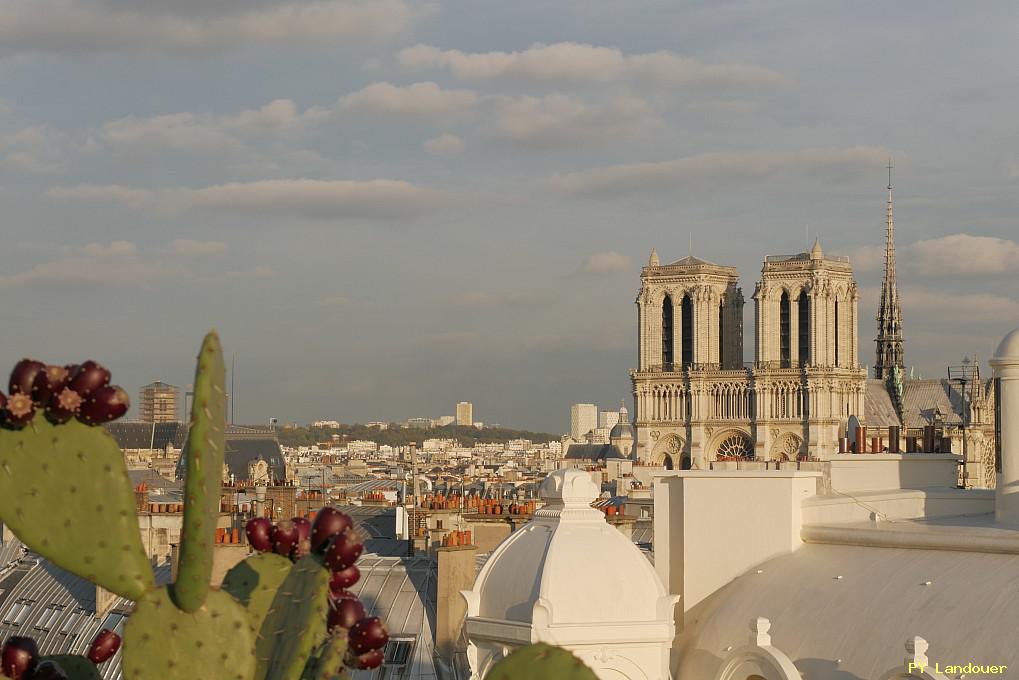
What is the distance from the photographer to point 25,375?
5.43 meters

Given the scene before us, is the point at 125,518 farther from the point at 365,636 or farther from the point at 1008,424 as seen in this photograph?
the point at 1008,424

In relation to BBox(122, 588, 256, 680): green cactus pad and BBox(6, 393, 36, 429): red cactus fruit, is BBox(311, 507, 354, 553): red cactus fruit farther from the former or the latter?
BBox(6, 393, 36, 429): red cactus fruit

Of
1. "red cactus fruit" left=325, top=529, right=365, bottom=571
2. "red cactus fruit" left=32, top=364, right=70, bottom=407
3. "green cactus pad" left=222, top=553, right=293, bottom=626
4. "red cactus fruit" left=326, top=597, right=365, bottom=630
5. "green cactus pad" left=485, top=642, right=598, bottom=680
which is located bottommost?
"green cactus pad" left=485, top=642, right=598, bottom=680

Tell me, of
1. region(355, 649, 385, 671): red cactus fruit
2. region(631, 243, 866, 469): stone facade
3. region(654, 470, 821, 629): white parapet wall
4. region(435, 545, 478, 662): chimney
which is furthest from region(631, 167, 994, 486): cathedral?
region(355, 649, 385, 671): red cactus fruit

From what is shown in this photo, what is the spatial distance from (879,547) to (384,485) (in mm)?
63243

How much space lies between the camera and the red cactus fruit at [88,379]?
17.8 ft

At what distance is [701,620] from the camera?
14.8 metres

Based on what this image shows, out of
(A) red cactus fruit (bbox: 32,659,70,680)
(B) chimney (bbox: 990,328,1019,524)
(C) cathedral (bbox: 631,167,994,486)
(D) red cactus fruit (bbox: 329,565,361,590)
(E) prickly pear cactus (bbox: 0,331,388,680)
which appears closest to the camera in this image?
(E) prickly pear cactus (bbox: 0,331,388,680)

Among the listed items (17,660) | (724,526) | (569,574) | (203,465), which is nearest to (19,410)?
(203,465)

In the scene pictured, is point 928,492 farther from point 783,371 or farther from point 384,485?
point 783,371

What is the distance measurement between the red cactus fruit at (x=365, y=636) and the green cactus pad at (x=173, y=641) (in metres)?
0.66

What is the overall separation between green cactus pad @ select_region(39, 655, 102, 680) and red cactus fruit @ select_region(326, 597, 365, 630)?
106 cm

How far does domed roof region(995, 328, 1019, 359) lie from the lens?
16.1 meters

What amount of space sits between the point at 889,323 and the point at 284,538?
15105 cm
